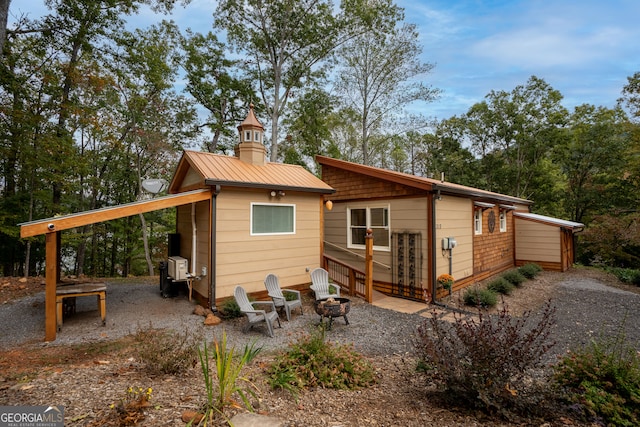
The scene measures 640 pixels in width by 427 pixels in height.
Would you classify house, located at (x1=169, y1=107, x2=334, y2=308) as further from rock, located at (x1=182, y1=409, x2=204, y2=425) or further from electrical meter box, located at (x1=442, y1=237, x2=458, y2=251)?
rock, located at (x1=182, y1=409, x2=204, y2=425)

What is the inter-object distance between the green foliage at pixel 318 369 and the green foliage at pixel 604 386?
6.41 feet

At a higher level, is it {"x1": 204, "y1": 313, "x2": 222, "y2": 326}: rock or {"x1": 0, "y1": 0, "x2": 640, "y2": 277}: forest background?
{"x1": 0, "y1": 0, "x2": 640, "y2": 277}: forest background

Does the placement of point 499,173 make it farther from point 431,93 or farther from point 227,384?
point 227,384

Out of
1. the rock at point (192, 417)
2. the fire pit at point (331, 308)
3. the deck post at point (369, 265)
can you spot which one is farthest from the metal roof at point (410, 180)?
the rock at point (192, 417)

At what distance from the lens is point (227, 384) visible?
2.57 meters

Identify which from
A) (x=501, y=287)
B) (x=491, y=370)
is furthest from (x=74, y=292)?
(x=501, y=287)

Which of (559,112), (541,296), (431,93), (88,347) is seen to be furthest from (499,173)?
(88,347)

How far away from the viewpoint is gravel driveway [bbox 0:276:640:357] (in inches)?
199

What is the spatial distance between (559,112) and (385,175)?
60.9ft

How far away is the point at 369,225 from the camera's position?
29.2 ft

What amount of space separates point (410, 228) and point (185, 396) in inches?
254

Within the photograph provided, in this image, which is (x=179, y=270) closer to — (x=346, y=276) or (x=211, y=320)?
(x=211, y=320)

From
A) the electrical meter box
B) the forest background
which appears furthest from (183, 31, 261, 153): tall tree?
the electrical meter box

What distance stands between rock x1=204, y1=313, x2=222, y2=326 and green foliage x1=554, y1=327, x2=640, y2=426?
5241 mm
